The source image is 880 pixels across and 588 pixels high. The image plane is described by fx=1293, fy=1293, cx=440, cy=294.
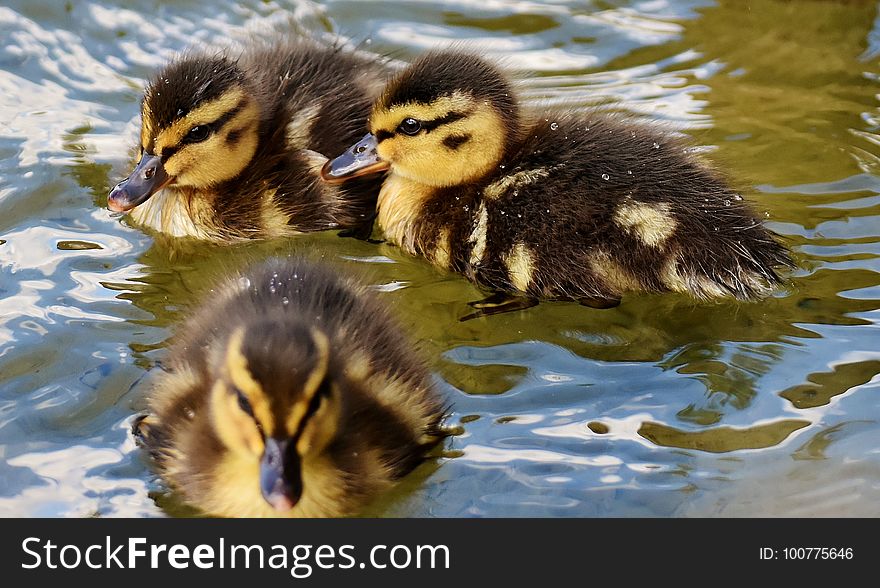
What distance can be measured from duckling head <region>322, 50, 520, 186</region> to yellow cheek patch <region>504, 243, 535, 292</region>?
0.29 metres

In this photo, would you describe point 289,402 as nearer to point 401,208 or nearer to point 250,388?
point 250,388

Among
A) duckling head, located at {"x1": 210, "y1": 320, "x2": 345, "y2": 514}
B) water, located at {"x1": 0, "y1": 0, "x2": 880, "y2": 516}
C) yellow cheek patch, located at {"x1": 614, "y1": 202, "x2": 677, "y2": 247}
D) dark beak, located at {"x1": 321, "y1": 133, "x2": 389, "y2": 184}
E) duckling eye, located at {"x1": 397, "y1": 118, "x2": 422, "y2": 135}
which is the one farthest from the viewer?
dark beak, located at {"x1": 321, "y1": 133, "x2": 389, "y2": 184}

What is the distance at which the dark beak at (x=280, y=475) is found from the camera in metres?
2.38

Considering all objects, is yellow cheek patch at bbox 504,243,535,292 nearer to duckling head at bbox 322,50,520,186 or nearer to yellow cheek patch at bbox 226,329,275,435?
duckling head at bbox 322,50,520,186

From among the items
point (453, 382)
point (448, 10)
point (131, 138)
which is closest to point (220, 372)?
point (453, 382)

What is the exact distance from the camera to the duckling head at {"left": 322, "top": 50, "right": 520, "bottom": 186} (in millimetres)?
3562

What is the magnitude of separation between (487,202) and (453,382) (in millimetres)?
621

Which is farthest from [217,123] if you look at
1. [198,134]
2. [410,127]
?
[410,127]

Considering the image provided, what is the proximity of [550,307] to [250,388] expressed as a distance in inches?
52.0

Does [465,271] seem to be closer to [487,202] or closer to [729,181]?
[487,202]

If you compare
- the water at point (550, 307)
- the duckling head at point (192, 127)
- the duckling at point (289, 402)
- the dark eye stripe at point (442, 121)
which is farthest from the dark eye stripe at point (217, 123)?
the duckling at point (289, 402)

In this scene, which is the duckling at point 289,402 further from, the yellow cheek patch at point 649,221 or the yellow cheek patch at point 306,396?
the yellow cheek patch at point 649,221

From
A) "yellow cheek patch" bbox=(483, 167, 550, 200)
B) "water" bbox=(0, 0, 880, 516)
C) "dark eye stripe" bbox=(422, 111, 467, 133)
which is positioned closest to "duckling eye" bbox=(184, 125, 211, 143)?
"water" bbox=(0, 0, 880, 516)

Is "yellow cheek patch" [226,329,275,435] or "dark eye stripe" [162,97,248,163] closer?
"yellow cheek patch" [226,329,275,435]
